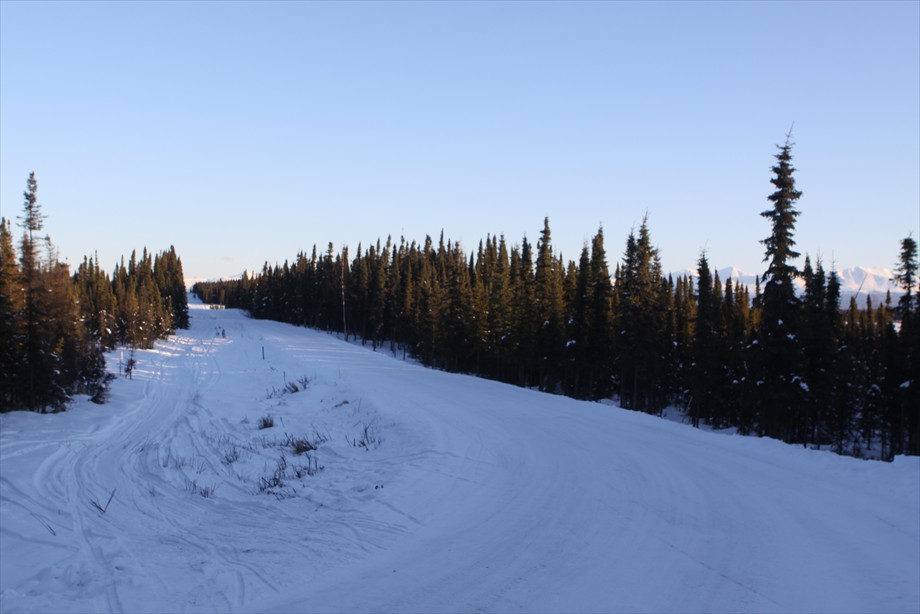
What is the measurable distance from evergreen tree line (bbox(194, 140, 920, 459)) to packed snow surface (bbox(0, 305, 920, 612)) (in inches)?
717

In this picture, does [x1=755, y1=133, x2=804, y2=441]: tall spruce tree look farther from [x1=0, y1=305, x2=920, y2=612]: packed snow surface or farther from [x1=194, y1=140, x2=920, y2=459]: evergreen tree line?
[x1=0, y1=305, x2=920, y2=612]: packed snow surface

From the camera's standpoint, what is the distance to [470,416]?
16.5 m

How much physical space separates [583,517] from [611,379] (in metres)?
44.3

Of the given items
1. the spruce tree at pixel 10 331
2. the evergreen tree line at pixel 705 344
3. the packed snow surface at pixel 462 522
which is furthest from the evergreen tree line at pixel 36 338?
the evergreen tree line at pixel 705 344

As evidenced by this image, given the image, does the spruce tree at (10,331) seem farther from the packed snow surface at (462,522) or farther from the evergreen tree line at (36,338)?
the packed snow surface at (462,522)

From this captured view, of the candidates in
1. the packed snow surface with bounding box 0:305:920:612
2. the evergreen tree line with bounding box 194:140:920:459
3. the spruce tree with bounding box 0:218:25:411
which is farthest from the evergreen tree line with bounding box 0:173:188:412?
the evergreen tree line with bounding box 194:140:920:459

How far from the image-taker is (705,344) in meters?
44.0

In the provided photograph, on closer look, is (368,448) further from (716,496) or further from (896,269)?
(896,269)

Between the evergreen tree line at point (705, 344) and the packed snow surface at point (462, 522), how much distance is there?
59.8 feet

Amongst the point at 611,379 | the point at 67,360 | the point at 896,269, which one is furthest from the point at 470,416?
the point at 896,269

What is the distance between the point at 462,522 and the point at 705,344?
41868 millimetres

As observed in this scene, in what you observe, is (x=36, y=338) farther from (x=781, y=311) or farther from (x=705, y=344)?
(x=705, y=344)

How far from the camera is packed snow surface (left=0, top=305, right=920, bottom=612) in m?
5.34

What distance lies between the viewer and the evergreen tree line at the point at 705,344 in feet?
97.9
